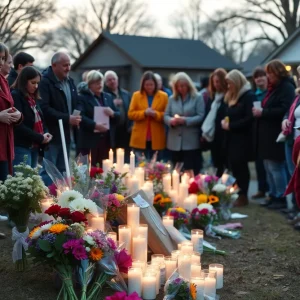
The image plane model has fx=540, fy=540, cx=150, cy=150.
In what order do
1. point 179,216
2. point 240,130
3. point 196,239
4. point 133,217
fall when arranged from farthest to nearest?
point 240,130
point 179,216
point 196,239
point 133,217

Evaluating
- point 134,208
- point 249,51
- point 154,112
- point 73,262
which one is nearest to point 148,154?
point 154,112

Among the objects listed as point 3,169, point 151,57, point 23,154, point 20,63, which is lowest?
point 3,169

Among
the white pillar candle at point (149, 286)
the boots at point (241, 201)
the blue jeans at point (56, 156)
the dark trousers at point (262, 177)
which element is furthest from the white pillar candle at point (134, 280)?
the dark trousers at point (262, 177)

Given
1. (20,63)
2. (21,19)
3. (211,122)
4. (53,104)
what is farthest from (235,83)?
(21,19)

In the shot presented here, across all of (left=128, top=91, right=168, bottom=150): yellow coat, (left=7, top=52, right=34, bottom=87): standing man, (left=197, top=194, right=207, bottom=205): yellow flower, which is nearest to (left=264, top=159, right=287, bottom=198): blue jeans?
(left=197, top=194, right=207, bottom=205): yellow flower

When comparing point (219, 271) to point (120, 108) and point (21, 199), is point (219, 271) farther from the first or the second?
point (120, 108)

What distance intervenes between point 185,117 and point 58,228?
469 centimetres

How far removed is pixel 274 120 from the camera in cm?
748

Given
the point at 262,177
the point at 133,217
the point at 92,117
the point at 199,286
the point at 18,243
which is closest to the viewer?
the point at 199,286

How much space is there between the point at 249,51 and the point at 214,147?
40.6 meters

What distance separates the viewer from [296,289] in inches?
171

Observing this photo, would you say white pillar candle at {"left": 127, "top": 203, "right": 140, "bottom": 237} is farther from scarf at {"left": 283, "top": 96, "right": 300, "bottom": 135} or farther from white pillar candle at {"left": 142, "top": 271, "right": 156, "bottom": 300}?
scarf at {"left": 283, "top": 96, "right": 300, "bottom": 135}

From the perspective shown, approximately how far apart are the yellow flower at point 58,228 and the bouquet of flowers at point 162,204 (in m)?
2.39

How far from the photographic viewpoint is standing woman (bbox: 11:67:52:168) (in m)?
5.60
